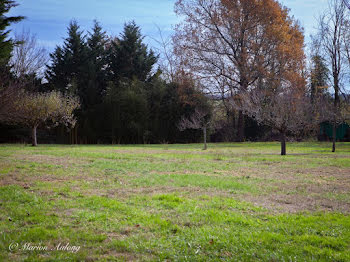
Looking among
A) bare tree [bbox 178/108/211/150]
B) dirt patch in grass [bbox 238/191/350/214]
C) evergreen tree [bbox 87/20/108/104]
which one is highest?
evergreen tree [bbox 87/20/108/104]

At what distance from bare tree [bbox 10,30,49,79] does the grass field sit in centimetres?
2326

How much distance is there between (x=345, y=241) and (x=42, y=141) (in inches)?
1013

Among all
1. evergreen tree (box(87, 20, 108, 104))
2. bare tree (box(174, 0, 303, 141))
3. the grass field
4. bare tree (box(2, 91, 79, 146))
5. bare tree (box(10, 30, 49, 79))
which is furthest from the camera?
bare tree (box(10, 30, 49, 79))

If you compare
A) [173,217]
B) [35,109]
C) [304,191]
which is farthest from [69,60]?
[173,217]

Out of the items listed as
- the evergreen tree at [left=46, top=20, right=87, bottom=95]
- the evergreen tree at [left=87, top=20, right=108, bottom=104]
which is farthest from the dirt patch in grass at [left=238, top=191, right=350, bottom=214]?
the evergreen tree at [left=46, top=20, right=87, bottom=95]

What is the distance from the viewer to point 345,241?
359cm

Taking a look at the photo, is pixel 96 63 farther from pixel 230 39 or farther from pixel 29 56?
pixel 230 39

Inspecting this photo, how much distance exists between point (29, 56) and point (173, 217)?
1152 inches

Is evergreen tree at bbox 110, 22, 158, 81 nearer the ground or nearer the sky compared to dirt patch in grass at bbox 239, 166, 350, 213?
nearer the sky

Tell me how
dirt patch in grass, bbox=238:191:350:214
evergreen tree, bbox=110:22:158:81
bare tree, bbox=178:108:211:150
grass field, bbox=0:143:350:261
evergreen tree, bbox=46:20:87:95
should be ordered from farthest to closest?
evergreen tree, bbox=110:22:158:81 → evergreen tree, bbox=46:20:87:95 → bare tree, bbox=178:108:211:150 → dirt patch in grass, bbox=238:191:350:214 → grass field, bbox=0:143:350:261

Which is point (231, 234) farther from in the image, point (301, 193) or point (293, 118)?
point (293, 118)

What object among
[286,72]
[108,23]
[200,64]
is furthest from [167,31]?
[286,72]

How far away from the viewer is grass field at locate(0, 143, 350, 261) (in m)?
3.30

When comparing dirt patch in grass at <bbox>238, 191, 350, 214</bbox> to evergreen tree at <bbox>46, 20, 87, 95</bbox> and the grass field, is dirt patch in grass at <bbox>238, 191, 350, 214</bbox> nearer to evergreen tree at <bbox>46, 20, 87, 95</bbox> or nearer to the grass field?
the grass field
